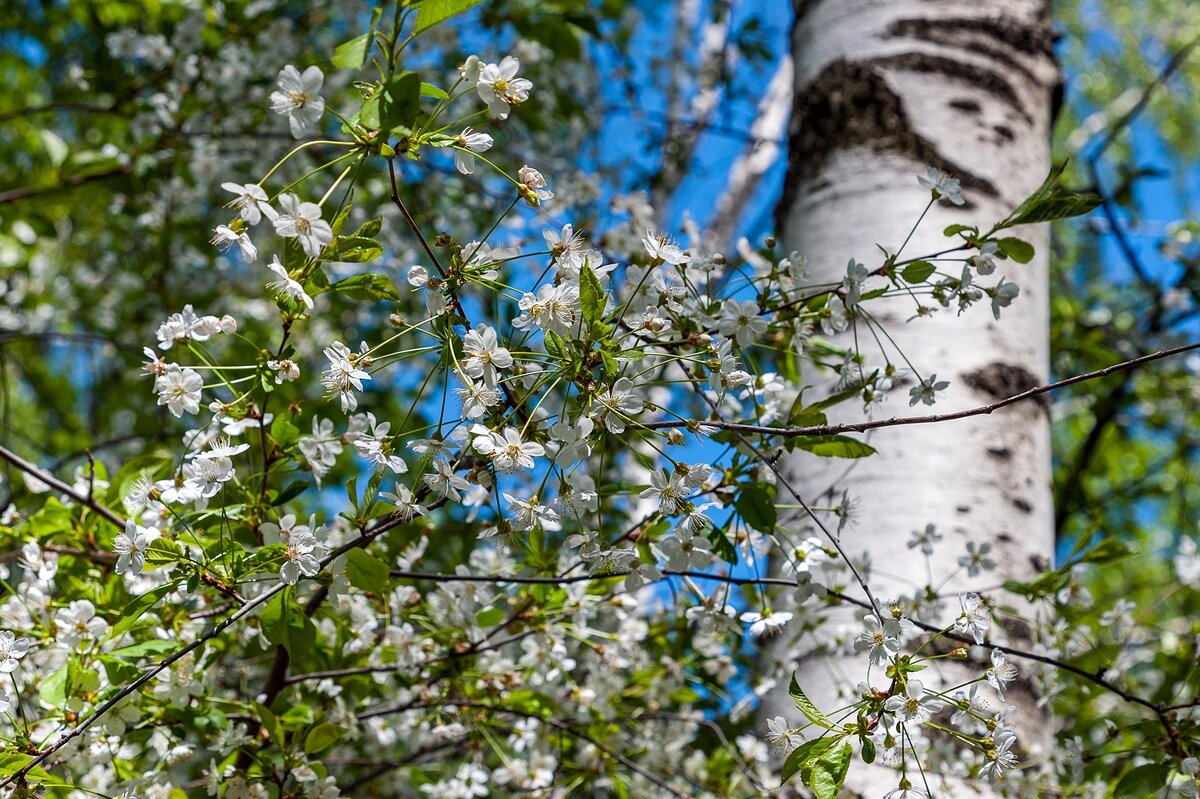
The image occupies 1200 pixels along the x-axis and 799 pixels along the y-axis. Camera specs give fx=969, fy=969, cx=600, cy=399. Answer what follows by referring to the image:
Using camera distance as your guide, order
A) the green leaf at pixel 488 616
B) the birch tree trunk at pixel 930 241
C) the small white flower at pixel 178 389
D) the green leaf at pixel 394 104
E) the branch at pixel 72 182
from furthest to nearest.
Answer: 1. the branch at pixel 72 182
2. the birch tree trunk at pixel 930 241
3. the green leaf at pixel 488 616
4. the small white flower at pixel 178 389
5. the green leaf at pixel 394 104

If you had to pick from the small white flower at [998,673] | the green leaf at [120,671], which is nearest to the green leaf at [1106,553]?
the small white flower at [998,673]

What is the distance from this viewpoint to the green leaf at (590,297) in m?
0.93

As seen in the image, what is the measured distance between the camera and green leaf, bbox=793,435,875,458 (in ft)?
3.69

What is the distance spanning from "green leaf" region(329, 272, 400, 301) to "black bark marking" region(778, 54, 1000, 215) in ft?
3.49

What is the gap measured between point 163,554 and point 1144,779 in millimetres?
1177

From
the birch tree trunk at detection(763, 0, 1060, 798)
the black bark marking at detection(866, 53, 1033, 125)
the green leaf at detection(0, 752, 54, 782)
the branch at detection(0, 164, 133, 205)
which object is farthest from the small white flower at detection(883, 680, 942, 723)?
the branch at detection(0, 164, 133, 205)

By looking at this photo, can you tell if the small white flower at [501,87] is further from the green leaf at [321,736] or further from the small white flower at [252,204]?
the green leaf at [321,736]

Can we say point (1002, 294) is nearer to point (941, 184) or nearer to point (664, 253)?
point (941, 184)

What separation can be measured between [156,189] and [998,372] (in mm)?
2703

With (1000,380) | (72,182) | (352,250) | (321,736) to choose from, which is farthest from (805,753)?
(72,182)

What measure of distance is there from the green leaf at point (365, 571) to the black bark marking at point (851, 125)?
47.6 inches

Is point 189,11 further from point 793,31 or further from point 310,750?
point 310,750

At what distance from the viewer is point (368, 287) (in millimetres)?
1064

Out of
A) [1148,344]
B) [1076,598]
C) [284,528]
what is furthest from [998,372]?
[1148,344]
